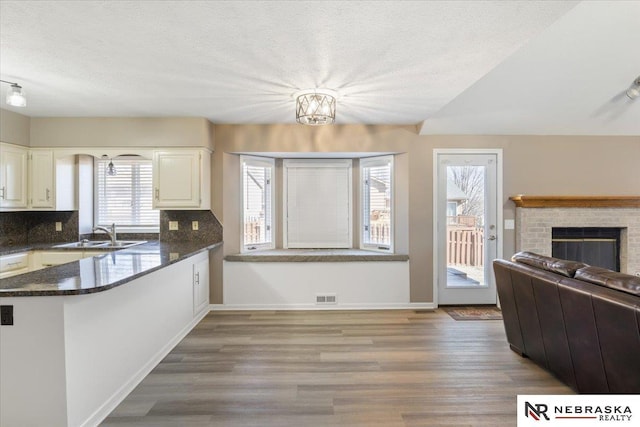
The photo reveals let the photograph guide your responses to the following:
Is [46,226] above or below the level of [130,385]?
above

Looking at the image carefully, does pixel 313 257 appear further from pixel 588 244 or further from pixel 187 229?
pixel 588 244

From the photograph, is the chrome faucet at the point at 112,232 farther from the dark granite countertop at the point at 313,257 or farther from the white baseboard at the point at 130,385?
the white baseboard at the point at 130,385

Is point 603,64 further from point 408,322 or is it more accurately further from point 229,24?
point 229,24

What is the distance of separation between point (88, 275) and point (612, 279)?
314 cm

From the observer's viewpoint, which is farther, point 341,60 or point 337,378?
point 337,378

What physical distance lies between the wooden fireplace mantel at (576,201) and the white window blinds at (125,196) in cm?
469

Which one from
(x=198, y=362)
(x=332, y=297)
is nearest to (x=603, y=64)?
(x=332, y=297)

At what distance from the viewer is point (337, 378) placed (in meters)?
2.55

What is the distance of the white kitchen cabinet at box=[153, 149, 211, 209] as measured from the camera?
3.89 meters

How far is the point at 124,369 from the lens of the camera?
234 cm

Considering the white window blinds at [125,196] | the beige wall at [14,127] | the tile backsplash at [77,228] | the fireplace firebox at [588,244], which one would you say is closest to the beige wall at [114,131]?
the beige wall at [14,127]

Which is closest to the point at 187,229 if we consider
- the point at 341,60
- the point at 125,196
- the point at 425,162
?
the point at 125,196

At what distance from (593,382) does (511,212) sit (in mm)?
2570

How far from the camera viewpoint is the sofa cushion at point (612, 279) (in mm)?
1814
